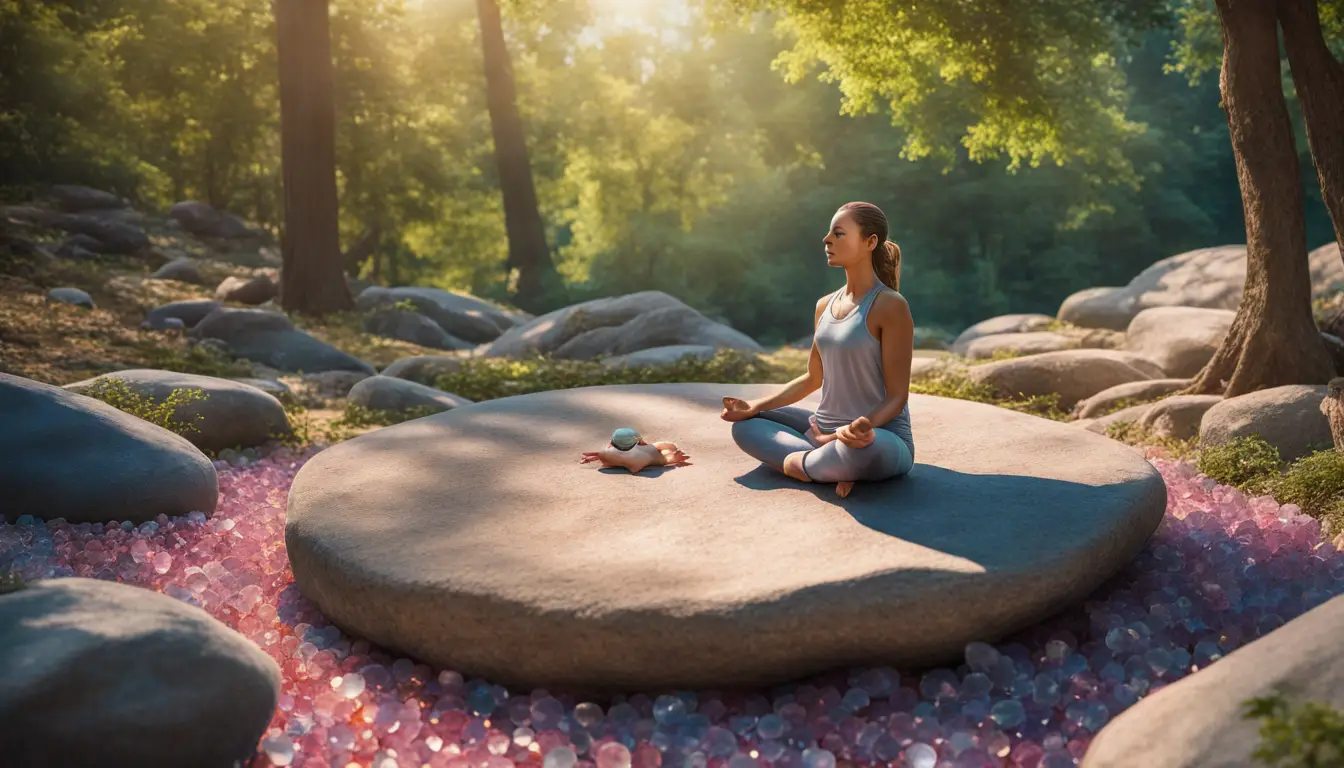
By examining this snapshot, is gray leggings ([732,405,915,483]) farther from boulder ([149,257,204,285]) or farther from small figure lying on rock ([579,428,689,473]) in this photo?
boulder ([149,257,204,285])

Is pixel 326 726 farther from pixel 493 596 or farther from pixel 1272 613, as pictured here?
pixel 1272 613

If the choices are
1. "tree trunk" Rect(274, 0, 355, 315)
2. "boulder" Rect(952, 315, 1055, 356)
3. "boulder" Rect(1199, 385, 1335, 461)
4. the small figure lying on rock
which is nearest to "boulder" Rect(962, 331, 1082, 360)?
"boulder" Rect(952, 315, 1055, 356)

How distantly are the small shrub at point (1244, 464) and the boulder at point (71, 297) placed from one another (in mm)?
12867

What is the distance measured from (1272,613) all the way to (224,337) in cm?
1195

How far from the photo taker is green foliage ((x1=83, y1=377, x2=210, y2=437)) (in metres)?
7.41

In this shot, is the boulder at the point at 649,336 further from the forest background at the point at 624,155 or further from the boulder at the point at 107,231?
the boulder at the point at 107,231

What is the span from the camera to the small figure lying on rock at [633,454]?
5379 millimetres

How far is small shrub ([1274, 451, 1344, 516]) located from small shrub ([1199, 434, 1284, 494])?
0.28 metres

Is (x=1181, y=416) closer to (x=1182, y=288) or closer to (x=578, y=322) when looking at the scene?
(x=578, y=322)

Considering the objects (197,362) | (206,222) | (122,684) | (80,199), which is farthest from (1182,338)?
(206,222)

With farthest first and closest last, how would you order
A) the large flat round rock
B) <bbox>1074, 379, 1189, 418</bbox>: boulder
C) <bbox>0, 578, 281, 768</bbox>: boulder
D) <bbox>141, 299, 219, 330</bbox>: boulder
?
<bbox>141, 299, 219, 330</bbox>: boulder
<bbox>1074, 379, 1189, 418</bbox>: boulder
the large flat round rock
<bbox>0, 578, 281, 768</bbox>: boulder

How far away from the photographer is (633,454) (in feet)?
17.6

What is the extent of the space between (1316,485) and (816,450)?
3199mm

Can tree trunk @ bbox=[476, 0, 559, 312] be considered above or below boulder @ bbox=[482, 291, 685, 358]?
above
